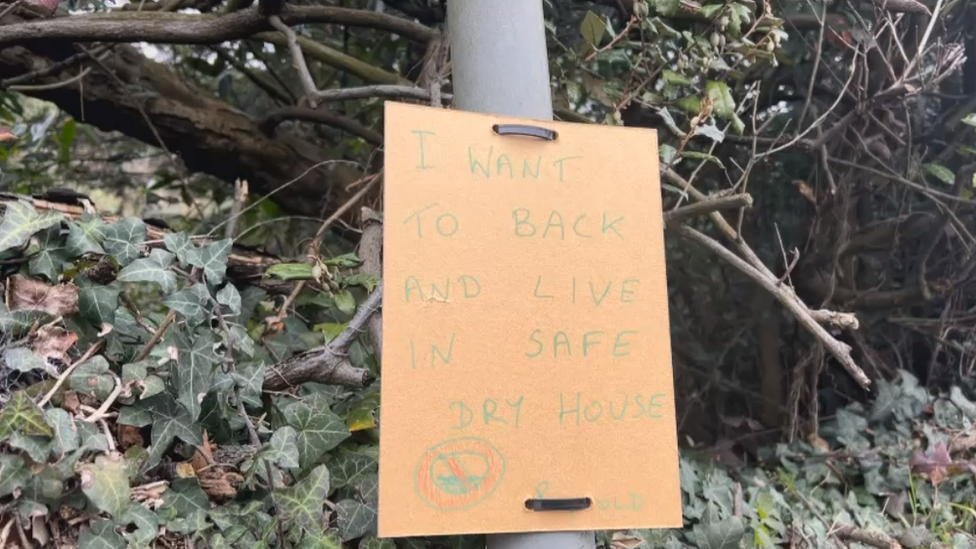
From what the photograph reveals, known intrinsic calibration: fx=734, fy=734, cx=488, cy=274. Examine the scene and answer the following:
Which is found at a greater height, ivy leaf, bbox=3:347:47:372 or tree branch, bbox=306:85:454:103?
tree branch, bbox=306:85:454:103

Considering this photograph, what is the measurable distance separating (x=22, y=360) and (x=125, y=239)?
0.19 meters

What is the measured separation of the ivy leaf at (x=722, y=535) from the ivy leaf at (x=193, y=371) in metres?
0.66

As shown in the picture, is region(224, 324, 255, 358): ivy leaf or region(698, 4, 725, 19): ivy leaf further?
region(698, 4, 725, 19): ivy leaf

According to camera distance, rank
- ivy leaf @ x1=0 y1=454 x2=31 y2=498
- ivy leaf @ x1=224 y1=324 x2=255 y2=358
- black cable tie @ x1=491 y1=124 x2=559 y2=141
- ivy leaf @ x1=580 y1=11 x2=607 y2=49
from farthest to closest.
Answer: ivy leaf @ x1=580 y1=11 x2=607 y2=49 < ivy leaf @ x1=224 y1=324 x2=255 y2=358 < black cable tie @ x1=491 y1=124 x2=559 y2=141 < ivy leaf @ x1=0 y1=454 x2=31 y2=498

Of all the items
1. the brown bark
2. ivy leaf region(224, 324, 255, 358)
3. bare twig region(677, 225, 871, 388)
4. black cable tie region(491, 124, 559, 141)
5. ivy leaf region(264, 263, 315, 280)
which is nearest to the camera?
black cable tie region(491, 124, 559, 141)

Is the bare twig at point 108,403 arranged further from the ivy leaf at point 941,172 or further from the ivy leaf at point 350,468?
the ivy leaf at point 941,172

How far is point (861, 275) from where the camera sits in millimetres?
1844

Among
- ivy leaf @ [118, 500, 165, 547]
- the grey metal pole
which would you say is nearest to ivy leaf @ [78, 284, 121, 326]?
ivy leaf @ [118, 500, 165, 547]

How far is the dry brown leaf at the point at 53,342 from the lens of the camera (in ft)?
2.36

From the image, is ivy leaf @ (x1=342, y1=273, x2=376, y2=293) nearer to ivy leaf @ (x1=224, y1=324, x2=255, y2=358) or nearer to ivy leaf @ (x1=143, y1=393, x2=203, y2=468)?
ivy leaf @ (x1=224, y1=324, x2=255, y2=358)

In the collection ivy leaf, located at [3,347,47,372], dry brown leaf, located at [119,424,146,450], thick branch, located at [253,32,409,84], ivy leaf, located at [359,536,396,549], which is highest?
thick branch, located at [253,32,409,84]

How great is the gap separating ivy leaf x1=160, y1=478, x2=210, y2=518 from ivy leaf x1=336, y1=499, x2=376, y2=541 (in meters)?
0.13

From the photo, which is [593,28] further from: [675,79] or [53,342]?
[53,342]

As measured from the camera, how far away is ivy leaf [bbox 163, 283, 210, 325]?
78 cm
